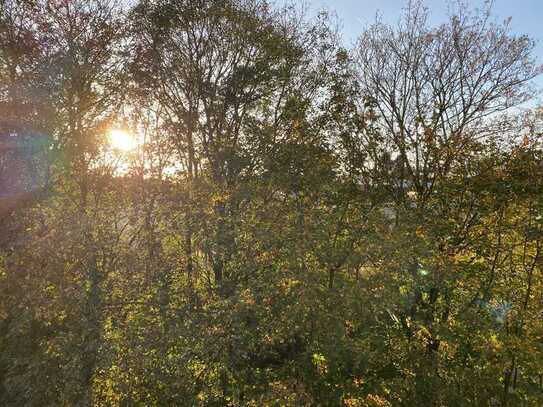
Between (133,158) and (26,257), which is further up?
(133,158)

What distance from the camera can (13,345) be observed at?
8383mm

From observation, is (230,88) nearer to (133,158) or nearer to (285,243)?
(133,158)

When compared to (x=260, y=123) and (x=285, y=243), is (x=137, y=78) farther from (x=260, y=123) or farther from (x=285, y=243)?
(x=285, y=243)

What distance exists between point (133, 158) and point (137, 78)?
338cm

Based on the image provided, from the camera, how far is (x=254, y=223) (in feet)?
31.7

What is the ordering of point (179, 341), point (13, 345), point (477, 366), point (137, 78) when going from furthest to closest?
point (137, 78), point (477, 366), point (13, 345), point (179, 341)

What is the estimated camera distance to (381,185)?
47.1ft

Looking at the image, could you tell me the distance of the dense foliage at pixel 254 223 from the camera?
8.03 metres

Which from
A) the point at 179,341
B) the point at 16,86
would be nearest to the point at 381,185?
the point at 179,341

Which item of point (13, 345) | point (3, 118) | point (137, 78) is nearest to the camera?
point (13, 345)

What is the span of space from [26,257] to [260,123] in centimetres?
863

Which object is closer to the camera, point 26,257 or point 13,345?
point 13,345

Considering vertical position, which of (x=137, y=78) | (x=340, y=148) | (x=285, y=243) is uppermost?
(x=137, y=78)

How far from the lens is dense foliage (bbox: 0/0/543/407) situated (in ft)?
26.3
